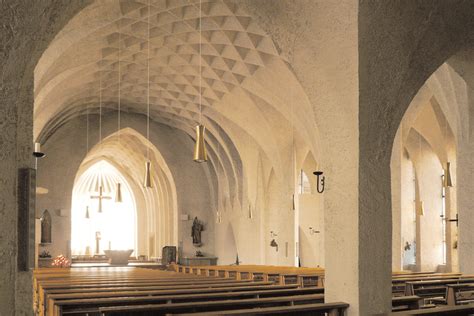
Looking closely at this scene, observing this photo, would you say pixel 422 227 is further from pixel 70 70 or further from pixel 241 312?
pixel 241 312

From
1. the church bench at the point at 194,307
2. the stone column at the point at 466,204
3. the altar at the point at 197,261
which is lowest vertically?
the altar at the point at 197,261

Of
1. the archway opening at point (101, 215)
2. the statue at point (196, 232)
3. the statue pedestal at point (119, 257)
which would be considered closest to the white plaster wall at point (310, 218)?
the statue at point (196, 232)

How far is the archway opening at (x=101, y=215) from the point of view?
36.2 meters

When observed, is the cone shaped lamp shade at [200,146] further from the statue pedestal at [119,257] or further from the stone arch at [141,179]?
the statue pedestal at [119,257]

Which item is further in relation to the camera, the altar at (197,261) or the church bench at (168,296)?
the altar at (197,261)

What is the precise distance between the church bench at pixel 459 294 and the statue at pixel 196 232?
18893mm

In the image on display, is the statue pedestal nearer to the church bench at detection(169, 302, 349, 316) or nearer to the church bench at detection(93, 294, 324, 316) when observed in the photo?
the church bench at detection(93, 294, 324, 316)

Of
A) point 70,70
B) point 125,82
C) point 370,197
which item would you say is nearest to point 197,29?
point 70,70

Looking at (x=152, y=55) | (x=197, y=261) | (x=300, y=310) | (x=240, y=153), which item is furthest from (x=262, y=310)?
(x=197, y=261)

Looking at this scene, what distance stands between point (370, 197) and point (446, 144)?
641 inches

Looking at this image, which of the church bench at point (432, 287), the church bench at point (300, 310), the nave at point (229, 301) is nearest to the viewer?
the church bench at point (300, 310)

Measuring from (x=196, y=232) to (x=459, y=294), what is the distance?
19.3 m

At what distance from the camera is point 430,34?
25.3 feet

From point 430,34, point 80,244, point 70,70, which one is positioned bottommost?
point 80,244
